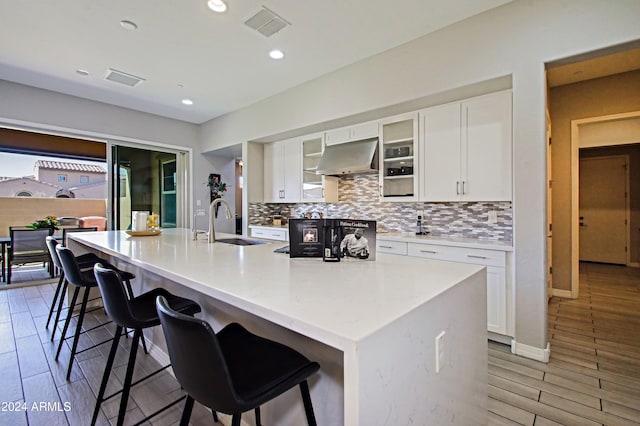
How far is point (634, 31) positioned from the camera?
2027 mm

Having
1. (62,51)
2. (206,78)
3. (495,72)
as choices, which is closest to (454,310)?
(495,72)

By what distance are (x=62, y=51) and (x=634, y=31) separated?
5082 mm

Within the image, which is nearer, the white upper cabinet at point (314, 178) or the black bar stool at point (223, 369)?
the black bar stool at point (223, 369)

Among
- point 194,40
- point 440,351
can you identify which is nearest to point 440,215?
point 440,351

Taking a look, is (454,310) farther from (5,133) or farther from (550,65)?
(5,133)

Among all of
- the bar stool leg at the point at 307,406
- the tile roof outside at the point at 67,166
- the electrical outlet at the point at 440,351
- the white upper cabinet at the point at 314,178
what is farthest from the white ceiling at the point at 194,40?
the tile roof outside at the point at 67,166

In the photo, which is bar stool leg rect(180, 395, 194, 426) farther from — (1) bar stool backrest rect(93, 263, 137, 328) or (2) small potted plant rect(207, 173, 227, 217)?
(2) small potted plant rect(207, 173, 227, 217)

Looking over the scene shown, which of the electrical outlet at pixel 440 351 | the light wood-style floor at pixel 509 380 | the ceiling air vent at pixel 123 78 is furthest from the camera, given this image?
the ceiling air vent at pixel 123 78

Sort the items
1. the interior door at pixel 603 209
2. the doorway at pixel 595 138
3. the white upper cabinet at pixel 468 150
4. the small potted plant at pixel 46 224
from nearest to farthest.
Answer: the white upper cabinet at pixel 468 150 < the doorway at pixel 595 138 < the small potted plant at pixel 46 224 < the interior door at pixel 603 209

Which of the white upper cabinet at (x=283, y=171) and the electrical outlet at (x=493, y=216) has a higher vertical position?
the white upper cabinet at (x=283, y=171)

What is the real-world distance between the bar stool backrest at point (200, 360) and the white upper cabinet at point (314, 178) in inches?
138

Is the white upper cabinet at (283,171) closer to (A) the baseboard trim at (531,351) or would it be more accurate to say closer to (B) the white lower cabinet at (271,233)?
(B) the white lower cabinet at (271,233)

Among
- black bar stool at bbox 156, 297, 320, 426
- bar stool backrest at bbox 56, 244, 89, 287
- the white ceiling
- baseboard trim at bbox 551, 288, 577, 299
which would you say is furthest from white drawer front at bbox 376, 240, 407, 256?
bar stool backrest at bbox 56, 244, 89, 287

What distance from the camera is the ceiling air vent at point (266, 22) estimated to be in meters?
2.68
